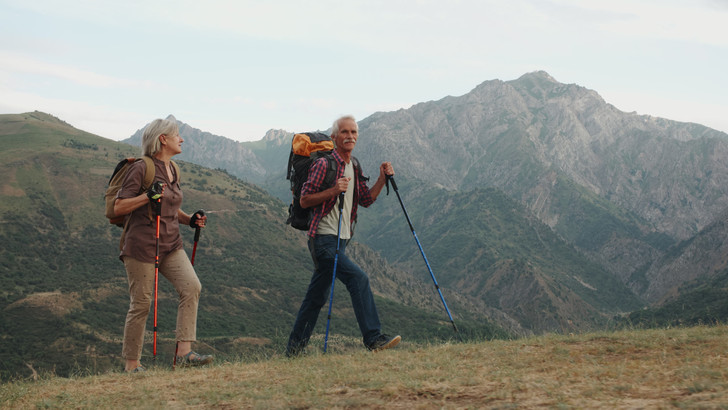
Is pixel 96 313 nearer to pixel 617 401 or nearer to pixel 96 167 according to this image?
pixel 96 167

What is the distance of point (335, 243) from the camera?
316 inches

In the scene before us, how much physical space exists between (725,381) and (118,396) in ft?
18.4

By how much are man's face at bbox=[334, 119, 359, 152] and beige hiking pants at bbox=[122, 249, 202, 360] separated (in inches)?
95.5

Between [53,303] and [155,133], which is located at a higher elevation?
[155,133]

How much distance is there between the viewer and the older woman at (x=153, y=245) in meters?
7.37

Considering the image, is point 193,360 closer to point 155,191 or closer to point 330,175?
point 155,191

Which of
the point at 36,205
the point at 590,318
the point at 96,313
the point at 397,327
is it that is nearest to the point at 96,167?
the point at 36,205

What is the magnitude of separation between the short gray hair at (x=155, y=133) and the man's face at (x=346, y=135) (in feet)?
6.76

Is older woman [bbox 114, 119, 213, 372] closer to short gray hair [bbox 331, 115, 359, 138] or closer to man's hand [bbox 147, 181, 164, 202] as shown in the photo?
man's hand [bbox 147, 181, 164, 202]

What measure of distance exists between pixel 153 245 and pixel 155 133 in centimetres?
135

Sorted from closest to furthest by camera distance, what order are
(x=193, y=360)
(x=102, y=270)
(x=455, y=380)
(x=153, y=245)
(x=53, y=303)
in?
1. (x=455, y=380)
2. (x=153, y=245)
3. (x=193, y=360)
4. (x=53, y=303)
5. (x=102, y=270)

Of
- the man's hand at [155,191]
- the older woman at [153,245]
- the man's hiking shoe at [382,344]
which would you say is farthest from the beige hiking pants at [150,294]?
the man's hiking shoe at [382,344]

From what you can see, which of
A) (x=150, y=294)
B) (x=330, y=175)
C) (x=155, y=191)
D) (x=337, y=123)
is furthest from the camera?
(x=337, y=123)

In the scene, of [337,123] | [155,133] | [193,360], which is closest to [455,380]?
[193,360]
